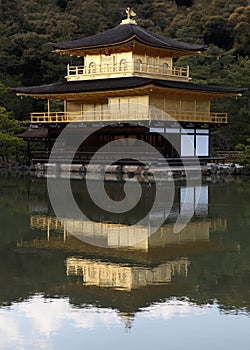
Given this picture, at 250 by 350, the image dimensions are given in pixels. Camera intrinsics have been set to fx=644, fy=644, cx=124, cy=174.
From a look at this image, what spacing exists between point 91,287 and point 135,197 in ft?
39.7

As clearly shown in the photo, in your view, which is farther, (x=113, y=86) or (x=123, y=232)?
(x=113, y=86)

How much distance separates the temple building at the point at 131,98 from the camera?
31953 millimetres

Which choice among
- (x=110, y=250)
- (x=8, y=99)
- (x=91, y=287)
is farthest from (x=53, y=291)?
(x=8, y=99)

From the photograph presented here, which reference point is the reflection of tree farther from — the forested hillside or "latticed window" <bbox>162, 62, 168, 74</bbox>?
the forested hillside

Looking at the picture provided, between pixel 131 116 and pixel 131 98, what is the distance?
1.32m

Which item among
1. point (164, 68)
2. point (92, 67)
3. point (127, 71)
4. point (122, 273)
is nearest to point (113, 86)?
point (127, 71)

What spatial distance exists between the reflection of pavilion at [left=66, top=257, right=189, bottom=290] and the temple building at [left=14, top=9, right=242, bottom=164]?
767 inches

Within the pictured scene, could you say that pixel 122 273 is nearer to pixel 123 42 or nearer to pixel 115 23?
pixel 123 42

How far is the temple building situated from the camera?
105 ft

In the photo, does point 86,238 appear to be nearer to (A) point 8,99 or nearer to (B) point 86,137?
(B) point 86,137

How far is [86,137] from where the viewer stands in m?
35.6

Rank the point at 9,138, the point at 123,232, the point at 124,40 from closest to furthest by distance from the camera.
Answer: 1. the point at 123,232
2. the point at 124,40
3. the point at 9,138

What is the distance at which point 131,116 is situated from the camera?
31812 millimetres

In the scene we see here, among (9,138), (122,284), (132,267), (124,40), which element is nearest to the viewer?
(122,284)
